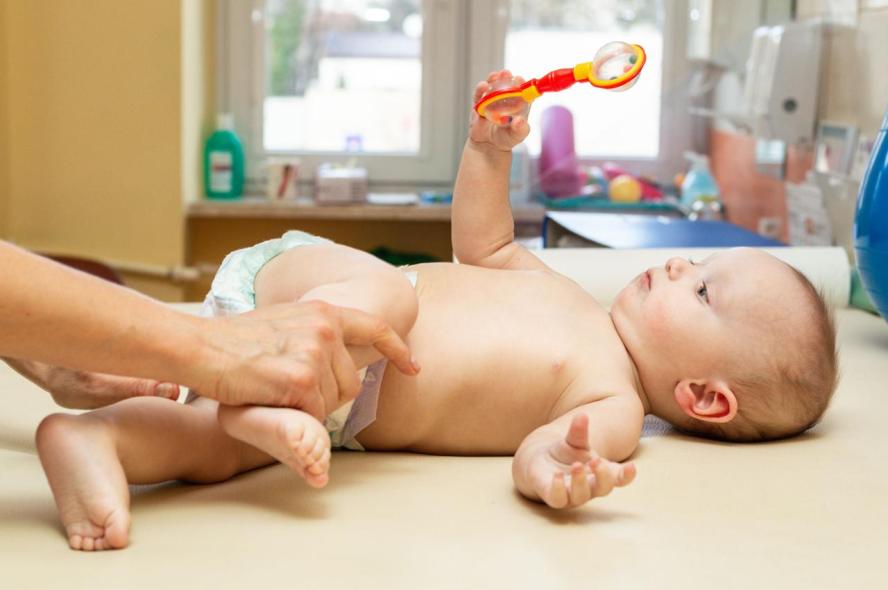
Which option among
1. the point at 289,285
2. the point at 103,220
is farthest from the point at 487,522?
the point at 103,220

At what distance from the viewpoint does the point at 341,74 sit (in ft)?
12.1

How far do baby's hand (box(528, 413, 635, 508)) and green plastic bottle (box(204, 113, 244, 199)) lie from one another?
2.65 m

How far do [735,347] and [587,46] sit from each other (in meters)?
2.55

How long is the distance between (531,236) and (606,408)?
2204 millimetres

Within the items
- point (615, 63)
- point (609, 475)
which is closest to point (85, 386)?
point (609, 475)

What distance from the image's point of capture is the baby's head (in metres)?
1.27

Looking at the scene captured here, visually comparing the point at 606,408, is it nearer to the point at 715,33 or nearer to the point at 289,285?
the point at 289,285

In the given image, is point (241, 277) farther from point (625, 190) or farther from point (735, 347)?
point (625, 190)

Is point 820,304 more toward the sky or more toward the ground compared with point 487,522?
more toward the sky

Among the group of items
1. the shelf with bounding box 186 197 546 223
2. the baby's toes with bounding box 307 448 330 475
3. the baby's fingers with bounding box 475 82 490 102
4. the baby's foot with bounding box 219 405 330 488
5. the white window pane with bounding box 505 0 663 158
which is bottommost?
the baby's toes with bounding box 307 448 330 475

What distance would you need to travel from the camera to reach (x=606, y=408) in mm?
1207

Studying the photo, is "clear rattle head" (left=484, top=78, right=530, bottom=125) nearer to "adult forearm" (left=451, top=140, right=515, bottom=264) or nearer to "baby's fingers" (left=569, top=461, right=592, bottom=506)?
"adult forearm" (left=451, top=140, right=515, bottom=264)

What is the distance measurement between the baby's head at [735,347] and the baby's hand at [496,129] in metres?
0.28

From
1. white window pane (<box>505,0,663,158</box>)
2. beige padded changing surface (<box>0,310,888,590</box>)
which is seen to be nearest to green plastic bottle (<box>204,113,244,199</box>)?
white window pane (<box>505,0,663,158</box>)
